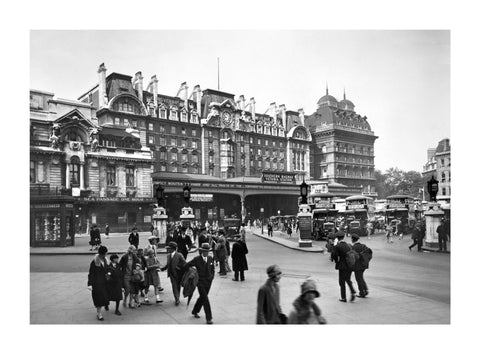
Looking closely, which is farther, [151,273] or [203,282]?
[151,273]

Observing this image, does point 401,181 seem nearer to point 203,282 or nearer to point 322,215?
point 322,215

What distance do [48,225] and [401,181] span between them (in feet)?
48.7

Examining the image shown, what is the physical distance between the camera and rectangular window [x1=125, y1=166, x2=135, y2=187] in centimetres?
2462

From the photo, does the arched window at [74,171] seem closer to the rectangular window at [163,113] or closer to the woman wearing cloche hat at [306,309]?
the rectangular window at [163,113]

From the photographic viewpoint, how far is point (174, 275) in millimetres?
7188

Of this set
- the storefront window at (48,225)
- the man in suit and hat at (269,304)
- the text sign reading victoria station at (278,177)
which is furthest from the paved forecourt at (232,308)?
the text sign reading victoria station at (278,177)

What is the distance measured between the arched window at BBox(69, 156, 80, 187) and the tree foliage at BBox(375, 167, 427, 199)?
15595mm

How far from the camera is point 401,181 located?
1570cm

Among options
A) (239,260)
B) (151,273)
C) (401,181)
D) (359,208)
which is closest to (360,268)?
(239,260)

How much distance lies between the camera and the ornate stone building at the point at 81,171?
43.8 feet

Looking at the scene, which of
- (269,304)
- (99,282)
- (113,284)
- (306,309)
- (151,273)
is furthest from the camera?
(151,273)

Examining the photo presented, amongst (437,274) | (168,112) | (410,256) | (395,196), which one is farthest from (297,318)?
(168,112)

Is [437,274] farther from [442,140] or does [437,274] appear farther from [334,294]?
[442,140]

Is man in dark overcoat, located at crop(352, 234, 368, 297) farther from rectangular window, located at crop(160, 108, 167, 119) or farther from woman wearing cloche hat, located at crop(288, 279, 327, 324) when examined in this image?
rectangular window, located at crop(160, 108, 167, 119)
